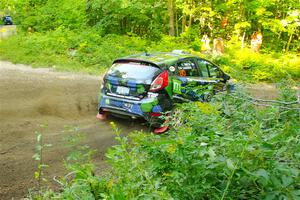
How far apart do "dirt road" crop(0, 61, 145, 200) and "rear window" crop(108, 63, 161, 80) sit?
3.98 feet

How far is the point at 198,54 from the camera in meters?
14.6

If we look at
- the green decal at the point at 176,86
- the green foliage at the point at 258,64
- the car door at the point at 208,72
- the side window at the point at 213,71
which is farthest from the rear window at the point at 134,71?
the green foliage at the point at 258,64

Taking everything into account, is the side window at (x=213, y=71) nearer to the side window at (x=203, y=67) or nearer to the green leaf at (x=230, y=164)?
the side window at (x=203, y=67)

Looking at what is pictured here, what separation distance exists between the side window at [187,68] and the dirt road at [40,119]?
1504 millimetres

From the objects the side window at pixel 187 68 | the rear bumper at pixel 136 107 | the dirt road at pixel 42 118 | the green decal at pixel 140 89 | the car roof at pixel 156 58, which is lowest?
the dirt road at pixel 42 118

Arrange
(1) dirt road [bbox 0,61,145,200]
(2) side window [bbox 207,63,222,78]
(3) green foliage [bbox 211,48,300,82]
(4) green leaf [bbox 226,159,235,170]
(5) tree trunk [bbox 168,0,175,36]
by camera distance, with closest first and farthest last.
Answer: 1. (4) green leaf [bbox 226,159,235,170]
2. (1) dirt road [bbox 0,61,145,200]
3. (2) side window [bbox 207,63,222,78]
4. (3) green foliage [bbox 211,48,300,82]
5. (5) tree trunk [bbox 168,0,175,36]

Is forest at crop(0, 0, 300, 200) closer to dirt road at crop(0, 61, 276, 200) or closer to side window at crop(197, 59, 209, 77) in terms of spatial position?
dirt road at crop(0, 61, 276, 200)

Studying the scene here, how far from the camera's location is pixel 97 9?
57.3ft

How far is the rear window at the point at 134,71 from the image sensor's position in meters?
6.66

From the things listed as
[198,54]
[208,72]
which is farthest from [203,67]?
[198,54]

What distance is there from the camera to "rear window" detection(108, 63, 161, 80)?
21.9 ft

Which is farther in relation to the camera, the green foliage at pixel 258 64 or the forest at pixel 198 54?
the green foliage at pixel 258 64

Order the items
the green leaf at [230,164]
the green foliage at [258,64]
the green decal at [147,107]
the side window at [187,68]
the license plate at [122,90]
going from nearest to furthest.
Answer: the green leaf at [230,164] → the green decal at [147,107] → the license plate at [122,90] → the side window at [187,68] → the green foliage at [258,64]

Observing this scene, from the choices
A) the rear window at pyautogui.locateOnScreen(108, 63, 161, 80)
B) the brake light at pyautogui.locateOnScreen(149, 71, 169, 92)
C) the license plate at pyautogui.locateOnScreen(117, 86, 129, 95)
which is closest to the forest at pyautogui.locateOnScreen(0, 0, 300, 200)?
the license plate at pyautogui.locateOnScreen(117, 86, 129, 95)
